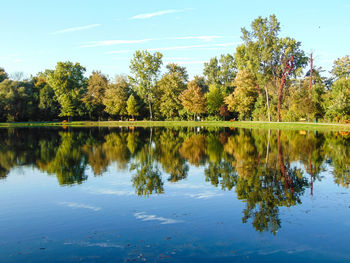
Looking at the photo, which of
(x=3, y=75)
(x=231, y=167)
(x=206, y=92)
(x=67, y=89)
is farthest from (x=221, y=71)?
(x=231, y=167)

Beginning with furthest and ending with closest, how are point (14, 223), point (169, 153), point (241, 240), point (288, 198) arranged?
point (169, 153) < point (288, 198) < point (14, 223) < point (241, 240)

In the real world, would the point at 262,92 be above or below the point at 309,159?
above

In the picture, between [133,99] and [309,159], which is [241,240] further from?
[133,99]

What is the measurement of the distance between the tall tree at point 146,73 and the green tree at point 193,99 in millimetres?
10576

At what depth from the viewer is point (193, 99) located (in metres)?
75.2

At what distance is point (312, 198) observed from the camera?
12.3 meters

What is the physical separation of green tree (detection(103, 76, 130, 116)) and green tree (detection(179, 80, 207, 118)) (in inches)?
698

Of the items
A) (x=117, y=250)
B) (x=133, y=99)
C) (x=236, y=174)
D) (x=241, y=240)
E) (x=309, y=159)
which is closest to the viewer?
(x=117, y=250)

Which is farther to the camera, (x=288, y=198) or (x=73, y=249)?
(x=288, y=198)

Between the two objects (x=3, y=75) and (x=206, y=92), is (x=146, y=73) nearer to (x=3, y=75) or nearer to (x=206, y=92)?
(x=206, y=92)

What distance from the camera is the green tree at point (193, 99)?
2963 inches

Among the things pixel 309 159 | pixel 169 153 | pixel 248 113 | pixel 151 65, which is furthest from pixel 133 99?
pixel 309 159

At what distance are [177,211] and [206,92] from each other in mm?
76029

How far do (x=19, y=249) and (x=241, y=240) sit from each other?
5723 millimetres
